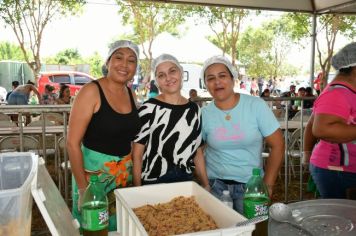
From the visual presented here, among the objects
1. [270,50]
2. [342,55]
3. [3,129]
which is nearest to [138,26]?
[3,129]

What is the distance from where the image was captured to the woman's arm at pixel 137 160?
214 cm

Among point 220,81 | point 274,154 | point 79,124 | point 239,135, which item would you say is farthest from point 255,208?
point 79,124

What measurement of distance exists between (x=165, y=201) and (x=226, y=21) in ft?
51.5

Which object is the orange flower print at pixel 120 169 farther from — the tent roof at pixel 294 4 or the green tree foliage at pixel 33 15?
the green tree foliage at pixel 33 15

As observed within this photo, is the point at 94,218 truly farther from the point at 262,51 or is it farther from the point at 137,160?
the point at 262,51

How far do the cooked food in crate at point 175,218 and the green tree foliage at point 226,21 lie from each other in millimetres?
14639

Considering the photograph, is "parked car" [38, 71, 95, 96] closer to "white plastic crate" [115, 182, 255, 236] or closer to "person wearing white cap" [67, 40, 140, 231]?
"person wearing white cap" [67, 40, 140, 231]

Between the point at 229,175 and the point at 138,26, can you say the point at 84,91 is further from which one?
the point at 138,26

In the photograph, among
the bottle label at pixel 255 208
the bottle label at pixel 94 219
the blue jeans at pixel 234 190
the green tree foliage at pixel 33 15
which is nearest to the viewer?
the bottle label at pixel 94 219

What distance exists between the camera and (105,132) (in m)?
2.06

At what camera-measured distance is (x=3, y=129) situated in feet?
17.6

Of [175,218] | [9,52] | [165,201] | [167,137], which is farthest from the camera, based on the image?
[9,52]

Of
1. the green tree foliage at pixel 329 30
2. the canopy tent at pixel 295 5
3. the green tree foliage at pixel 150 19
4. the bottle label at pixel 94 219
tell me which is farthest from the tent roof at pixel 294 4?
the green tree foliage at pixel 150 19

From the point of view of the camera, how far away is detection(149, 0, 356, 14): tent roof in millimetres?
7461
